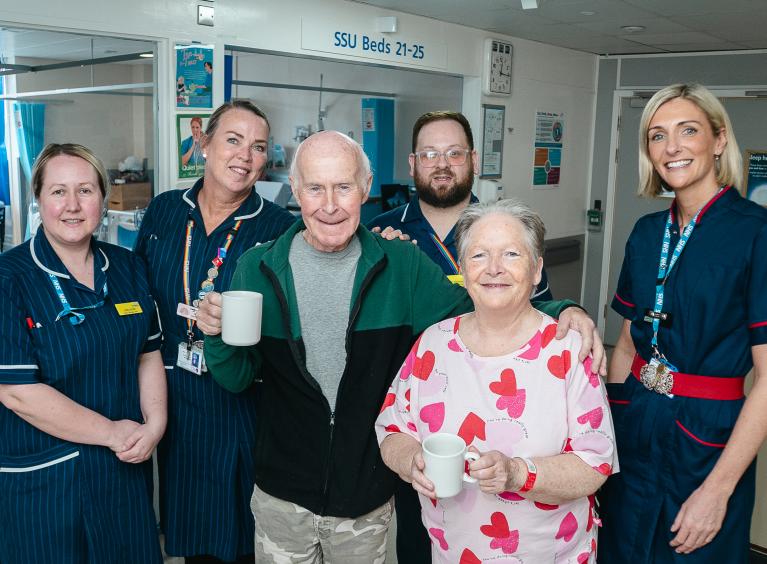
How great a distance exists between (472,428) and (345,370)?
323mm

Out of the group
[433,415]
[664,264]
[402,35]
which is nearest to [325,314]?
[433,415]

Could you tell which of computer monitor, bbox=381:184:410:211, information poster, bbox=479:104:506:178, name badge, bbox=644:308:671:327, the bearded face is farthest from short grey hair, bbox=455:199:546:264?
computer monitor, bbox=381:184:410:211

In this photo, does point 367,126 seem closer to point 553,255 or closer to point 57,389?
point 553,255

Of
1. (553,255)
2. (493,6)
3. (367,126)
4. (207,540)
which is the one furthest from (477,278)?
(367,126)

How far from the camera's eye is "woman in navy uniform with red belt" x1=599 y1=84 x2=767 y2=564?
5.44 ft

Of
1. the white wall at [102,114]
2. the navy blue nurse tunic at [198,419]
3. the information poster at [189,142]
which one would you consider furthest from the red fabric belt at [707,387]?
the white wall at [102,114]

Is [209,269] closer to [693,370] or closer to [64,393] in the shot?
[64,393]

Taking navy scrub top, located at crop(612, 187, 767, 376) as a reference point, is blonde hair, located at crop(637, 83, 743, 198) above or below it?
above

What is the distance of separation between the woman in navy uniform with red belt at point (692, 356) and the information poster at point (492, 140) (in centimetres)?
335

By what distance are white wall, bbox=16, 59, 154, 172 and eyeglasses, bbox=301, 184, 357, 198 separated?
199cm

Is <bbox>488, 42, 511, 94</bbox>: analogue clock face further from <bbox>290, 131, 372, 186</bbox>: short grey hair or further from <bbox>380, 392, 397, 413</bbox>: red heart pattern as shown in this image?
<bbox>380, 392, 397, 413</bbox>: red heart pattern

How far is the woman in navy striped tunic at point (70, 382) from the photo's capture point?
1850mm

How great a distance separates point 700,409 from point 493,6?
3.02m

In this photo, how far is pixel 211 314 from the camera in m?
1.69
